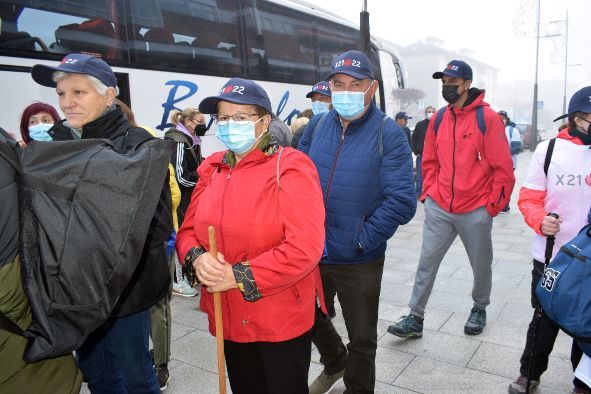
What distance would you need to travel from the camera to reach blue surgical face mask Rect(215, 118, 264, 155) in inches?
80.0

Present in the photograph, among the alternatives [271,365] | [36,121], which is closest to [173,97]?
[36,121]

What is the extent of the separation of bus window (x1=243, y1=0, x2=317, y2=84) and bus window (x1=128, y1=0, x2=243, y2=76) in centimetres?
29

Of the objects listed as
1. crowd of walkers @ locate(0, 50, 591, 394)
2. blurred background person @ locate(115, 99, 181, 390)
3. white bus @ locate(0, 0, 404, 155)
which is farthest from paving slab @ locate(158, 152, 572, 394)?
white bus @ locate(0, 0, 404, 155)

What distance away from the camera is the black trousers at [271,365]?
1.97m

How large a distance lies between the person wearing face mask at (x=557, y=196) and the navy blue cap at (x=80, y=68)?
2.44 metres

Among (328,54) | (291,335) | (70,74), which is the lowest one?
(291,335)

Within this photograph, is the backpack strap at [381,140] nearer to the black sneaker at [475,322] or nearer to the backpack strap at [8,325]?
the backpack strap at [8,325]

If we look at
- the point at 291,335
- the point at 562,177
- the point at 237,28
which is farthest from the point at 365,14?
the point at 291,335

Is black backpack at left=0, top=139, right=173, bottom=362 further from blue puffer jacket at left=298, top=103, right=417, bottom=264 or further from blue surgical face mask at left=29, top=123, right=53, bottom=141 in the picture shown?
blue surgical face mask at left=29, top=123, right=53, bottom=141

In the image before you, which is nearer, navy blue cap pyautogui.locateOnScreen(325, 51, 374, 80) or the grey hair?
the grey hair

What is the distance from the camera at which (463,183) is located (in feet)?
12.0

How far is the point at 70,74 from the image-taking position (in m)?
2.22

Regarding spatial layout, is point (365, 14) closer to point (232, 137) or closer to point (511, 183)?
point (511, 183)

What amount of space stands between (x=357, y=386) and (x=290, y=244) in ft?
Result: 4.18
